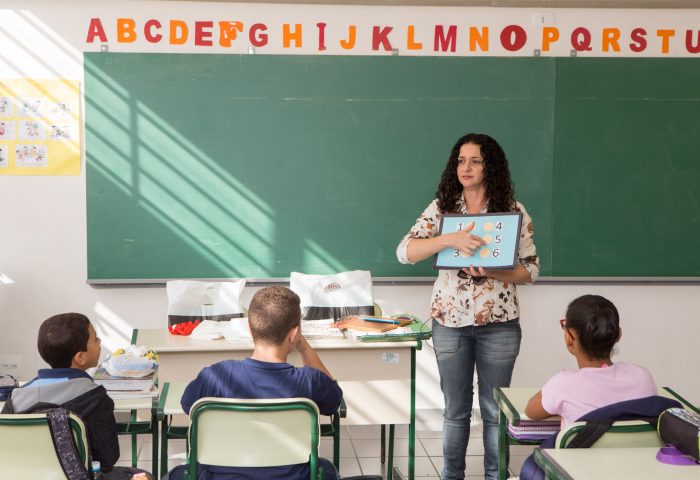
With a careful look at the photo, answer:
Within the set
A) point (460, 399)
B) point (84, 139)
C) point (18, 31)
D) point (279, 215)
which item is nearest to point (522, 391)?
point (460, 399)

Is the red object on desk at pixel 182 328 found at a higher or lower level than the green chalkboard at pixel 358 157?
lower

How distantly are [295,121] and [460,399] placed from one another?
2096 millimetres

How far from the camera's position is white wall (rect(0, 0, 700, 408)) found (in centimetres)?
452

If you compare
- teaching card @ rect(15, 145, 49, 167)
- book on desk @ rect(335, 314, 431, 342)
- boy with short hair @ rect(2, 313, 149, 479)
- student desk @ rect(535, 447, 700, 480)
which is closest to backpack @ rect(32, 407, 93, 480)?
boy with short hair @ rect(2, 313, 149, 479)

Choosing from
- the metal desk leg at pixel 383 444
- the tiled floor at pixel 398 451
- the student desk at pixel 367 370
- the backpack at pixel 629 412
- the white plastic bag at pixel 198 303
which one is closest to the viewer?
the backpack at pixel 629 412

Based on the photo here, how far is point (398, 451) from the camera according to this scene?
4.30 metres

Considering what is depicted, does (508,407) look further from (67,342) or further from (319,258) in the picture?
(319,258)

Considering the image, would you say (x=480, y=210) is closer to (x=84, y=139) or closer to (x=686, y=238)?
(x=686, y=238)

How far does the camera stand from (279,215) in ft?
15.4

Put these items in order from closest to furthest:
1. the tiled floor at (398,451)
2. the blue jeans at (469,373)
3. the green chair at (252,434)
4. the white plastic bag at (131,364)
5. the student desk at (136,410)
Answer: the green chair at (252,434)
the student desk at (136,410)
the white plastic bag at (131,364)
the blue jeans at (469,373)
the tiled floor at (398,451)

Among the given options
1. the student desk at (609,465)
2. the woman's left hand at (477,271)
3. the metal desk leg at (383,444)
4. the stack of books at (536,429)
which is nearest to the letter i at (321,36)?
the woman's left hand at (477,271)

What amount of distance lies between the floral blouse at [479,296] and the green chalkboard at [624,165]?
5.44 feet

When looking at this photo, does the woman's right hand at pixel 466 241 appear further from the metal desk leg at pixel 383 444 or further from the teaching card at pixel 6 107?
the teaching card at pixel 6 107

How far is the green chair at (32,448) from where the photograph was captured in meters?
2.15
